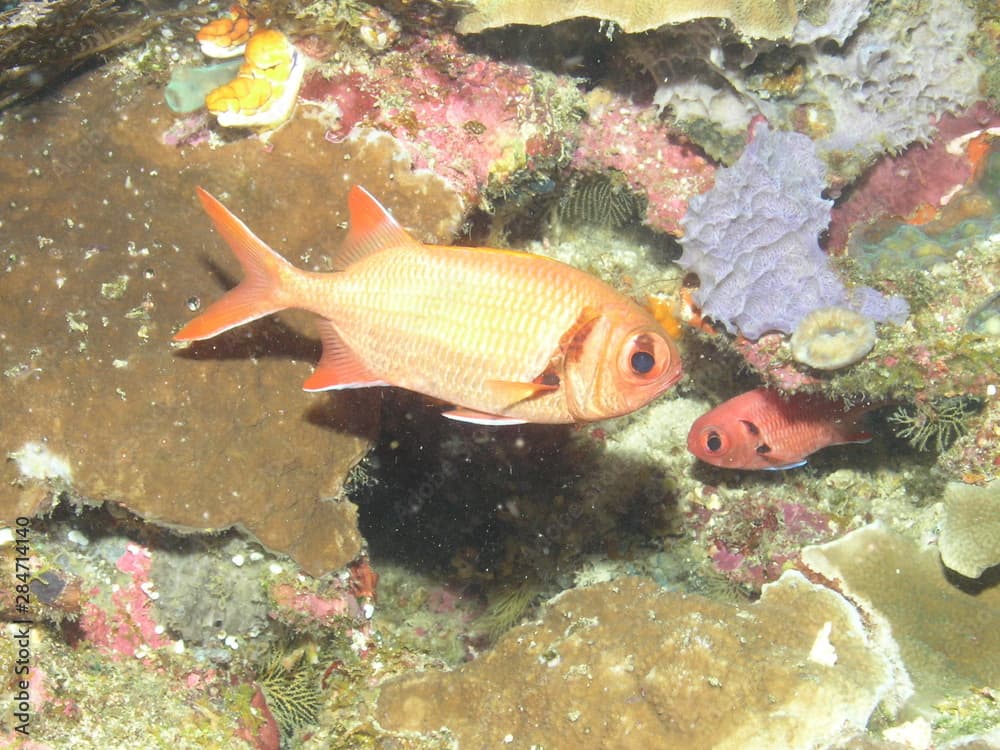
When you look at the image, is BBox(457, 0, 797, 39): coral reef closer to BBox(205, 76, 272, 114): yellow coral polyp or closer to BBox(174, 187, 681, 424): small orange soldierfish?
BBox(205, 76, 272, 114): yellow coral polyp

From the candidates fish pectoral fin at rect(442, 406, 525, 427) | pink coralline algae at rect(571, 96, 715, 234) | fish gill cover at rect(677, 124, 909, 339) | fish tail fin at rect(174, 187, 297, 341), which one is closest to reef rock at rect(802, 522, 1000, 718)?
fish gill cover at rect(677, 124, 909, 339)

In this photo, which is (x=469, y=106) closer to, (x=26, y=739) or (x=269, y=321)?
(x=269, y=321)

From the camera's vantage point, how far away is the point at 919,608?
168 inches

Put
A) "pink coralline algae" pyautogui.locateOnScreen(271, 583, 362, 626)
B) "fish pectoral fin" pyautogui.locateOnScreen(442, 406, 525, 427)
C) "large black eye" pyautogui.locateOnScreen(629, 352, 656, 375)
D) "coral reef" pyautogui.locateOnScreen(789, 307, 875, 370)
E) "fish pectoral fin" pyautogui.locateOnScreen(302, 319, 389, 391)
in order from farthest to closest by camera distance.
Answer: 1. "pink coralline algae" pyautogui.locateOnScreen(271, 583, 362, 626)
2. "coral reef" pyautogui.locateOnScreen(789, 307, 875, 370)
3. "fish pectoral fin" pyautogui.locateOnScreen(302, 319, 389, 391)
4. "fish pectoral fin" pyautogui.locateOnScreen(442, 406, 525, 427)
5. "large black eye" pyautogui.locateOnScreen(629, 352, 656, 375)

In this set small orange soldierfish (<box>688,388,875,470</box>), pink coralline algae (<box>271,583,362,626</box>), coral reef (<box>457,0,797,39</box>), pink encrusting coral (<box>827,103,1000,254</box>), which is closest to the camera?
coral reef (<box>457,0,797,39</box>)

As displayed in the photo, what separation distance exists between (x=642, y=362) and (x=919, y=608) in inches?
122

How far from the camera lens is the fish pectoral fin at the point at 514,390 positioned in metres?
2.71

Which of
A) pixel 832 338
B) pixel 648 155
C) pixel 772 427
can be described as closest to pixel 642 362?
pixel 832 338

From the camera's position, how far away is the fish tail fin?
9.78ft

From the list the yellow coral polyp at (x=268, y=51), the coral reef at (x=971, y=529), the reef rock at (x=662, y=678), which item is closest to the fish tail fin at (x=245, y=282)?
the yellow coral polyp at (x=268, y=51)

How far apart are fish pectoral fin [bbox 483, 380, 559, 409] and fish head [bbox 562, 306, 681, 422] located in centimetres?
12

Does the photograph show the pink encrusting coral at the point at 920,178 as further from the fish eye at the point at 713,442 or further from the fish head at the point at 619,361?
the fish head at the point at 619,361

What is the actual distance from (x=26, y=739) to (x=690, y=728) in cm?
339

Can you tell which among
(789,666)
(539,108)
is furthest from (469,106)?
(789,666)
